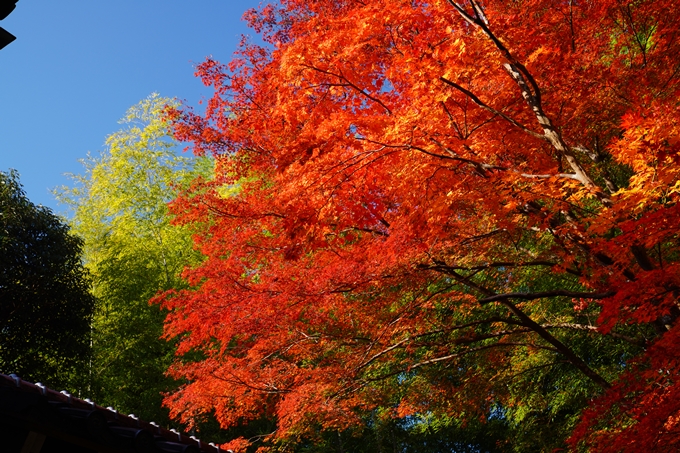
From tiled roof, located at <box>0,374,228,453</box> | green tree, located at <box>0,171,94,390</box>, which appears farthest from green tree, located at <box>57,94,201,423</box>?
tiled roof, located at <box>0,374,228,453</box>

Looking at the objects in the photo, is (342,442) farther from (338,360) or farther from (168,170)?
(168,170)

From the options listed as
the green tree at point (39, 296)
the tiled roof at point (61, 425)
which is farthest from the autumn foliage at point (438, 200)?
the green tree at point (39, 296)

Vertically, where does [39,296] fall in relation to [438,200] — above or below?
below

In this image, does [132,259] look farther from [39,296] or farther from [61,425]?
[61,425]

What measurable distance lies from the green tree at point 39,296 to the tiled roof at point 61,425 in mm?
9543

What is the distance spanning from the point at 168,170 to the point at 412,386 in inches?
440

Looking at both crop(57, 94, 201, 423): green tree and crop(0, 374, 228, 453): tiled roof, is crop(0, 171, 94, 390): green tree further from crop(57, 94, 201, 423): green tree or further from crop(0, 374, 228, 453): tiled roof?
crop(0, 374, 228, 453): tiled roof

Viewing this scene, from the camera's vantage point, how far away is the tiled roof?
135 inches

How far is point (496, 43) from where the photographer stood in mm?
5434

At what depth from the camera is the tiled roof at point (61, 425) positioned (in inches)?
135

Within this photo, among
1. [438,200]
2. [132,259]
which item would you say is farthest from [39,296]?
[438,200]

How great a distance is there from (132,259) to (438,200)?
11235 millimetres

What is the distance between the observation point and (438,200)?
6.57m

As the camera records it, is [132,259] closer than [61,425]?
No
